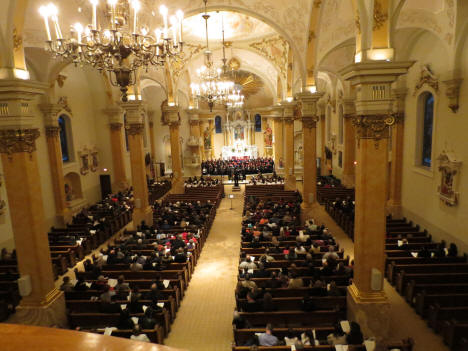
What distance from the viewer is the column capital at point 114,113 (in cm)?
2098

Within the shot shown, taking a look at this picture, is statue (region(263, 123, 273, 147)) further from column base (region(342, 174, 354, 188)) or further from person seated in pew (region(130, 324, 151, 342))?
person seated in pew (region(130, 324, 151, 342))

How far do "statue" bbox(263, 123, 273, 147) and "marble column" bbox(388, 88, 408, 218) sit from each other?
20846mm

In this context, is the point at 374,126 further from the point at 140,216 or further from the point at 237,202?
the point at 237,202

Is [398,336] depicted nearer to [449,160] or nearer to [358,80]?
[358,80]

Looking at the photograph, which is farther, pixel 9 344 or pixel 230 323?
pixel 230 323

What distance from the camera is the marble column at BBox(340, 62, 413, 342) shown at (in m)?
6.56

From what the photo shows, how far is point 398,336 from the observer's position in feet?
25.1

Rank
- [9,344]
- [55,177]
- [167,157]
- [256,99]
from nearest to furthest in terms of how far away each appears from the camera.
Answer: [9,344] → [55,177] → [167,157] → [256,99]

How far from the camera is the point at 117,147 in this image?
2173cm

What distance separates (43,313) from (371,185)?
8.03 m

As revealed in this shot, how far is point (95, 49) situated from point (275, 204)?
1238 cm

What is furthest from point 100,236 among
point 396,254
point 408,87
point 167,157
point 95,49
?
point 167,157

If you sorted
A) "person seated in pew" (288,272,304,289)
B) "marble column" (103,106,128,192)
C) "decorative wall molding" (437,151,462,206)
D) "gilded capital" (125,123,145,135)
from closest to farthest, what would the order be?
"person seated in pew" (288,272,304,289) → "decorative wall molding" (437,151,462,206) → "gilded capital" (125,123,145,135) → "marble column" (103,106,128,192)

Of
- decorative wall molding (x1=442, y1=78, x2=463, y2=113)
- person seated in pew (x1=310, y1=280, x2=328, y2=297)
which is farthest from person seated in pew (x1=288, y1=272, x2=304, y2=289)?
decorative wall molding (x1=442, y1=78, x2=463, y2=113)
